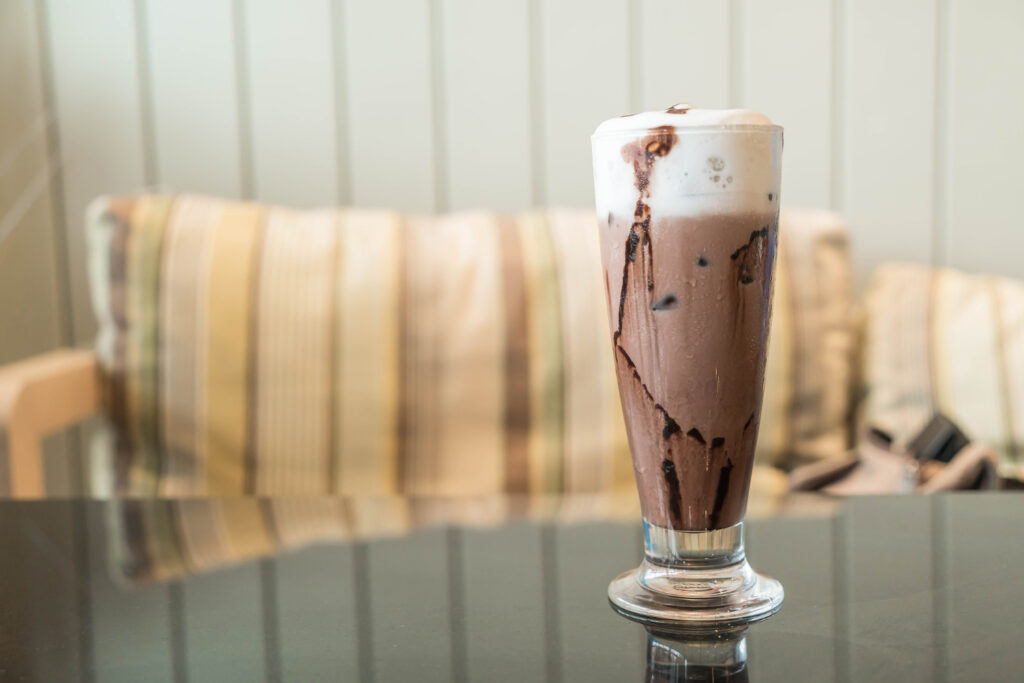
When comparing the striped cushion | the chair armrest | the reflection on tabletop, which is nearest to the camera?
the reflection on tabletop

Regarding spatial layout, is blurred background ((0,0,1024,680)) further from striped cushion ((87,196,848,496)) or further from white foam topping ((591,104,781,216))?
white foam topping ((591,104,781,216))

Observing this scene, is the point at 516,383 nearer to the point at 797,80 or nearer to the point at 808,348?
the point at 808,348

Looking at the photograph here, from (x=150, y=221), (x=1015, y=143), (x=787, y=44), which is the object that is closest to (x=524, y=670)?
(x=150, y=221)

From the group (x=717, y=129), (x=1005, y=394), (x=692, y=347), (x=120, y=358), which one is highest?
(x=717, y=129)

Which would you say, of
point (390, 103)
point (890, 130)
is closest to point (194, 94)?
point (390, 103)

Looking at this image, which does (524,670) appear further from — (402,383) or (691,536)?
(402,383)

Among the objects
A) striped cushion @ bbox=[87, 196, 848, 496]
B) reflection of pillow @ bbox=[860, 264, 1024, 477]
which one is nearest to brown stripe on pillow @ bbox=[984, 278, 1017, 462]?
reflection of pillow @ bbox=[860, 264, 1024, 477]
